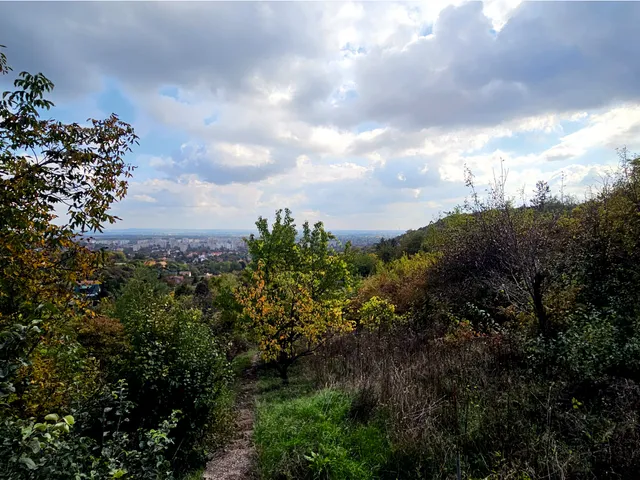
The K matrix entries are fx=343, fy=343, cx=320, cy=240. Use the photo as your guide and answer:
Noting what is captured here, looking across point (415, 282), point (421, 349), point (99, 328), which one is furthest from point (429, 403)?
point (99, 328)

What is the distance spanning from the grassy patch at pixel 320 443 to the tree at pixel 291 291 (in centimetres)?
273

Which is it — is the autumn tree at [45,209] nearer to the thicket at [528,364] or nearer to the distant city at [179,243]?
the distant city at [179,243]

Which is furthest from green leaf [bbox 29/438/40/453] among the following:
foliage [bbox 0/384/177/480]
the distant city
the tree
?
the tree

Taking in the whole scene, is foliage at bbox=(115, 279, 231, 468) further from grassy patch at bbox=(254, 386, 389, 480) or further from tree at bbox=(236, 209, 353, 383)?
tree at bbox=(236, 209, 353, 383)

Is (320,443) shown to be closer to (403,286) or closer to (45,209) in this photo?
(45,209)

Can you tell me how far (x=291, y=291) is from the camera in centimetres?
816

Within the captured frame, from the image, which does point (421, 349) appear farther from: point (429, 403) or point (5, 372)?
point (5, 372)

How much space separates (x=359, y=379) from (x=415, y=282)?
7.35 meters

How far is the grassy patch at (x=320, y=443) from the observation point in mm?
4004

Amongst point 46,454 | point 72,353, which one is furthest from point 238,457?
point 46,454

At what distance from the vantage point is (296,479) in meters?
3.99

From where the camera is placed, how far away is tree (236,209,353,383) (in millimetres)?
8156

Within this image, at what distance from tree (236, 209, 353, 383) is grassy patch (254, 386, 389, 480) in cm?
273

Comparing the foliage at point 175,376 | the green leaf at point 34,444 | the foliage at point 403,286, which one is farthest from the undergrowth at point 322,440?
the foliage at point 403,286
